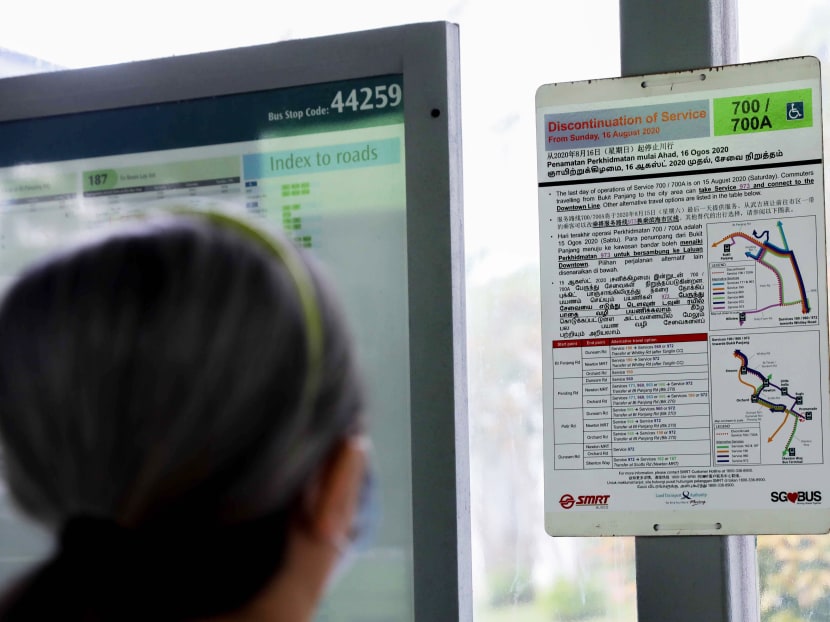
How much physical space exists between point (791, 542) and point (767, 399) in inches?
7.9

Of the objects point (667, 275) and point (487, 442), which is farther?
point (487, 442)

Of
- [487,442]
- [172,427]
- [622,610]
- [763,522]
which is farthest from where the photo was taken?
[487,442]

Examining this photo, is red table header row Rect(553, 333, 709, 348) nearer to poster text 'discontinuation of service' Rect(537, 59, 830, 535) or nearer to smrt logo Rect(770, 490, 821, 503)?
poster text 'discontinuation of service' Rect(537, 59, 830, 535)

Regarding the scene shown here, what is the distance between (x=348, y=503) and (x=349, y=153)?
82 centimetres

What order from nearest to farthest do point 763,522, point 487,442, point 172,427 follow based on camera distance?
point 172,427, point 763,522, point 487,442

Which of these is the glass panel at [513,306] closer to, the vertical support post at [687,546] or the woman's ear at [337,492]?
the vertical support post at [687,546]

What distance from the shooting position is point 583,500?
4.40 feet

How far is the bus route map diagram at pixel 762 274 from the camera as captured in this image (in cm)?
128

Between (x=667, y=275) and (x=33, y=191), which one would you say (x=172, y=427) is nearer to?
(x=667, y=275)

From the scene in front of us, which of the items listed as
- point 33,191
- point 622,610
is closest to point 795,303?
point 622,610

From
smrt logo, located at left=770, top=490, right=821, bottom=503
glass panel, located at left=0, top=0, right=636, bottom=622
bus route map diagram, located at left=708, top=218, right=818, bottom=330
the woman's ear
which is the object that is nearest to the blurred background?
glass panel, located at left=0, top=0, right=636, bottom=622

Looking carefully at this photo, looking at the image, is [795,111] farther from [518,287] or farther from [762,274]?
[518,287]

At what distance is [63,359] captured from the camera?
611 mm

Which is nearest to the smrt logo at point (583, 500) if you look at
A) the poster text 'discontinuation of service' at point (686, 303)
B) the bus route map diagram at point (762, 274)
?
the poster text 'discontinuation of service' at point (686, 303)
